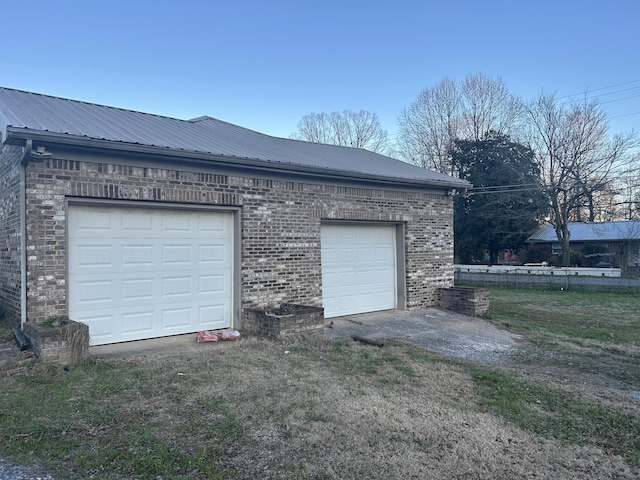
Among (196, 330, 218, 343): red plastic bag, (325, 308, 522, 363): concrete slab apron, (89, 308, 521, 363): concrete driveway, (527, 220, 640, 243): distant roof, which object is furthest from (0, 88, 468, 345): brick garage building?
(527, 220, 640, 243): distant roof

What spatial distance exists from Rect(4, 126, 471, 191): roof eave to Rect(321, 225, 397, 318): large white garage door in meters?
1.19

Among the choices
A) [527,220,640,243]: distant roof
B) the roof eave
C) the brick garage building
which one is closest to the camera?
the roof eave

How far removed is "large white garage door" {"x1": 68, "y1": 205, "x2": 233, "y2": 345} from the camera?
739cm

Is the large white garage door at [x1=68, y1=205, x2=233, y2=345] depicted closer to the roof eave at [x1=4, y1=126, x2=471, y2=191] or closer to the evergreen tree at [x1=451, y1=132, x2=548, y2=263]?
the roof eave at [x1=4, y1=126, x2=471, y2=191]

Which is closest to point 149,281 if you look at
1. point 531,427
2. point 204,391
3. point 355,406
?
point 204,391

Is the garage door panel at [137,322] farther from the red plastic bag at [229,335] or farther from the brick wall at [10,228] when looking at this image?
the brick wall at [10,228]

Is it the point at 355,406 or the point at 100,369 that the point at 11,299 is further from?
the point at 355,406

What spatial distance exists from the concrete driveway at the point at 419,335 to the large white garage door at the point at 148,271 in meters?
0.36

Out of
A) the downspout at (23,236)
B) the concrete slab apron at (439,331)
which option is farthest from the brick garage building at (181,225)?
the concrete slab apron at (439,331)

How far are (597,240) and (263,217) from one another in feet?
105

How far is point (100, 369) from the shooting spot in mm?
6035

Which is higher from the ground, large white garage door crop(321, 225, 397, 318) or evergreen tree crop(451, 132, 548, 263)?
evergreen tree crop(451, 132, 548, 263)

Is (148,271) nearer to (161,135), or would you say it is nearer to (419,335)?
(161,135)

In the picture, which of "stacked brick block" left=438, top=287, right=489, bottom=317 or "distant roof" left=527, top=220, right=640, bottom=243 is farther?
"distant roof" left=527, top=220, right=640, bottom=243
